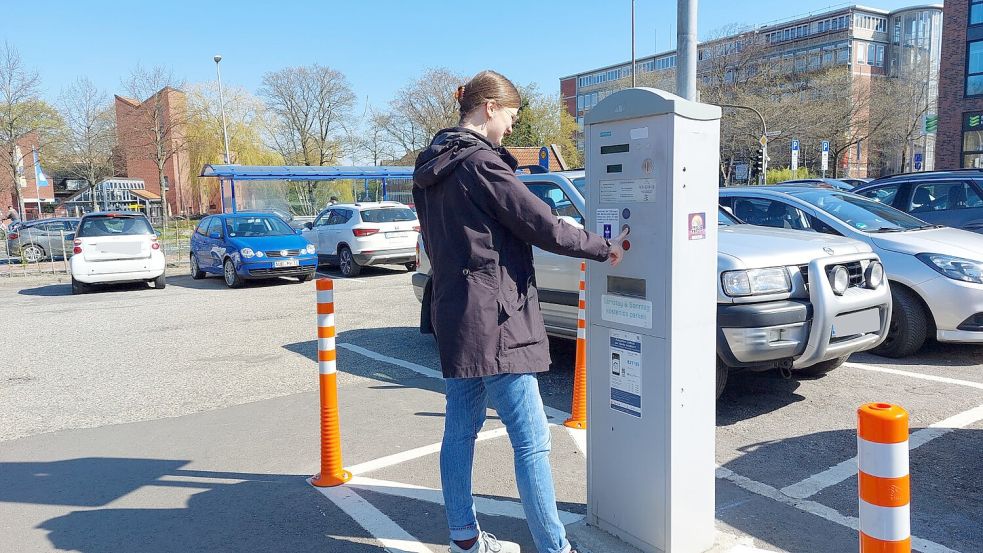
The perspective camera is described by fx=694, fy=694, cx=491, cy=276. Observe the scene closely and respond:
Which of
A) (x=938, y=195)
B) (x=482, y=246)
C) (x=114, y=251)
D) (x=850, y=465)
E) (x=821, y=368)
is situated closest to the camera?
(x=482, y=246)

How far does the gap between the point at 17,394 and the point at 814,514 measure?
635 centimetres

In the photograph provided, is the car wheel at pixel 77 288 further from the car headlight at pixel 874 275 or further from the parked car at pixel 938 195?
the parked car at pixel 938 195

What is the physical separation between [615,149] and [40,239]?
23.6 m

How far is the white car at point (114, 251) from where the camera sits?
13.3 meters

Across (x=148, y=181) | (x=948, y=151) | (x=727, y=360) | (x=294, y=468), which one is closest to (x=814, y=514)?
(x=727, y=360)

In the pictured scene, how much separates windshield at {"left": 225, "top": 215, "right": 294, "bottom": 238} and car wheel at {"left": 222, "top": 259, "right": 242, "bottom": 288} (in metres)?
0.66

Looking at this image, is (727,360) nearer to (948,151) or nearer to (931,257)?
(931,257)

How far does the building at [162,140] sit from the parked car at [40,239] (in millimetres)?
16152

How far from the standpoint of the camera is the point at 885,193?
9.46 m

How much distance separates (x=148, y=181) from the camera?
6159cm

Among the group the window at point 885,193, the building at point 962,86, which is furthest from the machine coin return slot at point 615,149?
the building at point 962,86

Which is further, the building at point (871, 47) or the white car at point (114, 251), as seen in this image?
the building at point (871, 47)

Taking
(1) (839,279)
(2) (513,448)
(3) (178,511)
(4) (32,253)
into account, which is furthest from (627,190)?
(4) (32,253)

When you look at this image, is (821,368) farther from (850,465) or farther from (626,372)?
(626,372)
